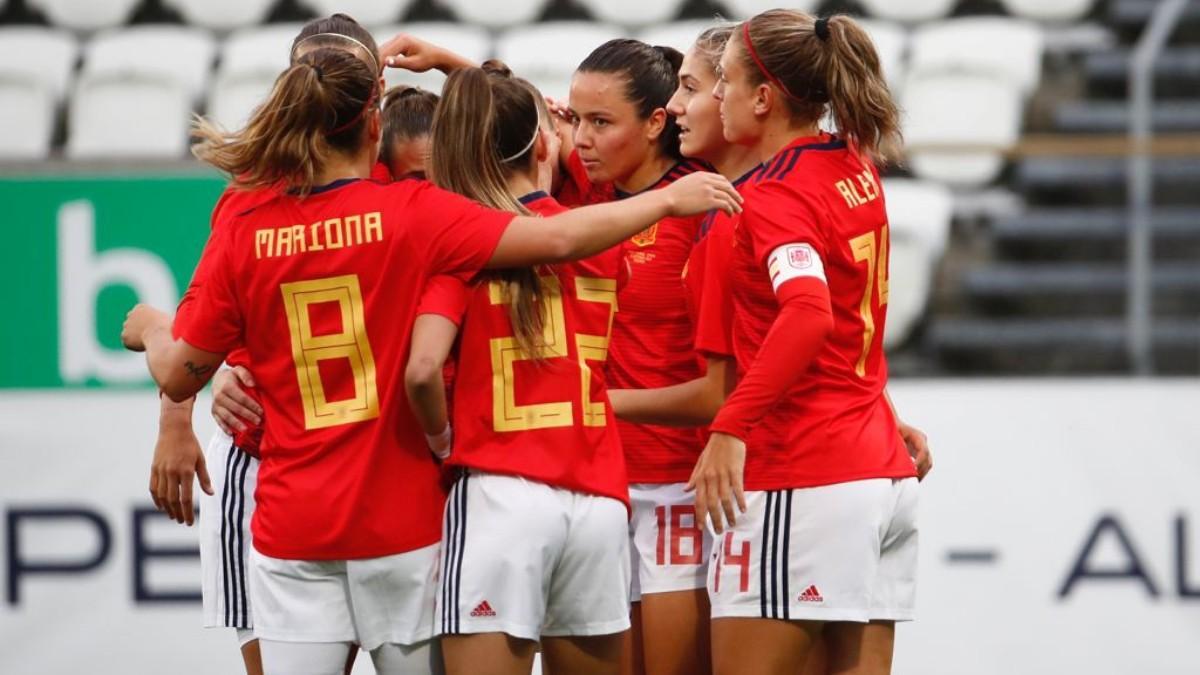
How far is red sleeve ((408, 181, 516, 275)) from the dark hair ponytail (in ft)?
2.13

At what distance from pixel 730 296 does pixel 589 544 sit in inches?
19.7

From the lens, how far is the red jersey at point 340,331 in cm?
252

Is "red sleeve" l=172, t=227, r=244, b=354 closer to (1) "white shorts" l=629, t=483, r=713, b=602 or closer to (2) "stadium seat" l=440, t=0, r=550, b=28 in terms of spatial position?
(1) "white shorts" l=629, t=483, r=713, b=602

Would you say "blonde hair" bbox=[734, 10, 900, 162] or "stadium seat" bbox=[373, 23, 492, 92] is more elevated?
"stadium seat" bbox=[373, 23, 492, 92]

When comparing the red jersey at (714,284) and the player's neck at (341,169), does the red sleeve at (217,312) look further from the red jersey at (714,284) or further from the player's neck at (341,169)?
the red jersey at (714,284)

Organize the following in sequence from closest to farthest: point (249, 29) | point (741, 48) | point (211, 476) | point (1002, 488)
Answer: point (741, 48) < point (211, 476) < point (1002, 488) < point (249, 29)

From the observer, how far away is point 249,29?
23.2 ft

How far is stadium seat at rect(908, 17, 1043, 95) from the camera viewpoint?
6.51 m

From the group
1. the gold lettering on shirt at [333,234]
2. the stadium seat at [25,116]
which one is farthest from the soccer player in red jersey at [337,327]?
the stadium seat at [25,116]

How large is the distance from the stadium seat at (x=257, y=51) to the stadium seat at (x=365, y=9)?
0.15 metres

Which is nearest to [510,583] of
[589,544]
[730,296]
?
[589,544]

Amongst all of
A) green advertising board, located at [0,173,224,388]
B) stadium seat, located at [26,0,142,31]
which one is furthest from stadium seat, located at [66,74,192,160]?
green advertising board, located at [0,173,224,388]

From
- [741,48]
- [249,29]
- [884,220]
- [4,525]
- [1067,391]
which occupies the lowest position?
[4,525]

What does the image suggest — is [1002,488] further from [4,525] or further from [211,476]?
[4,525]
